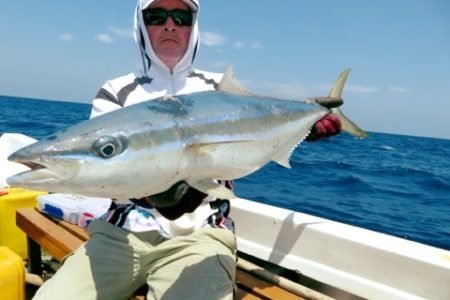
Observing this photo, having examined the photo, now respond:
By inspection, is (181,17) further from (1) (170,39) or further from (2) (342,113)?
(2) (342,113)

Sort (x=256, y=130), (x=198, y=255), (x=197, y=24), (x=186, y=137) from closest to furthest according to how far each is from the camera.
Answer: (x=186, y=137) < (x=256, y=130) < (x=198, y=255) < (x=197, y=24)

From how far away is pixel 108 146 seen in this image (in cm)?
200

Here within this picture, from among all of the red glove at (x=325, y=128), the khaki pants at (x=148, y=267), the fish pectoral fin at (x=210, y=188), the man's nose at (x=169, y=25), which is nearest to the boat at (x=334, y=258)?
the khaki pants at (x=148, y=267)

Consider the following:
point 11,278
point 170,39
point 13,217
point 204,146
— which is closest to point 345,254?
point 204,146

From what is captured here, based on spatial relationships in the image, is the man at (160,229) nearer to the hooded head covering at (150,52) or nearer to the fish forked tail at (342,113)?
the hooded head covering at (150,52)

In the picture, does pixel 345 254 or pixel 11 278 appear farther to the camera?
pixel 345 254

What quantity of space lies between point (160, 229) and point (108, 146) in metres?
1.18

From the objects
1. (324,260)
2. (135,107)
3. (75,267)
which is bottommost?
(324,260)

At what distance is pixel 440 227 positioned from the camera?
973 centimetres

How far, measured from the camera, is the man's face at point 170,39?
3424mm

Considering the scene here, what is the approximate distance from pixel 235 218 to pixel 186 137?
96.7 inches

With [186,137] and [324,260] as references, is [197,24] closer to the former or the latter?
[186,137]

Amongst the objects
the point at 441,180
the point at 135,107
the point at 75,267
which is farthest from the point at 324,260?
the point at 441,180

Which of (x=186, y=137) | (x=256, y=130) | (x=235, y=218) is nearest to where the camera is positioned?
(x=186, y=137)
